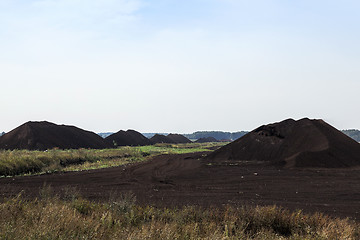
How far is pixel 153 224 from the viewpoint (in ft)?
23.3

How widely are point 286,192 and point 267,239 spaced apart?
32.2 feet

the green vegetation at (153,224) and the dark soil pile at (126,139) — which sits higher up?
the dark soil pile at (126,139)

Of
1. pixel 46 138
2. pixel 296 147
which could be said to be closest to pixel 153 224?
pixel 296 147

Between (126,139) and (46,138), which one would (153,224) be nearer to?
(46,138)

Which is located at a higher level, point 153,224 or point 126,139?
point 126,139

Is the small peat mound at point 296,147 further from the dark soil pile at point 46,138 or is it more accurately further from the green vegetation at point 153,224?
the dark soil pile at point 46,138

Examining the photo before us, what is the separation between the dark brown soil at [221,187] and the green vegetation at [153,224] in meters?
1.92

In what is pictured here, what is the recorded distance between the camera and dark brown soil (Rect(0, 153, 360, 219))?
1294cm

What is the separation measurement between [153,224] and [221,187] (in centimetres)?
1084

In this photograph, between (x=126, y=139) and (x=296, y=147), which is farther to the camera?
(x=126, y=139)

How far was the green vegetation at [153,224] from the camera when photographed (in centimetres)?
615

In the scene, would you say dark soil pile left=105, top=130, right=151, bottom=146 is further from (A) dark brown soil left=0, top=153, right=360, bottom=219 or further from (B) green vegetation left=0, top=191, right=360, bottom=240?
(B) green vegetation left=0, top=191, right=360, bottom=240

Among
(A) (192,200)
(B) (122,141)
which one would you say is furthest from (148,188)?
(B) (122,141)

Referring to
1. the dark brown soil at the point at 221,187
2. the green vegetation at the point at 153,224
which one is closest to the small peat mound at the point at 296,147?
the dark brown soil at the point at 221,187
